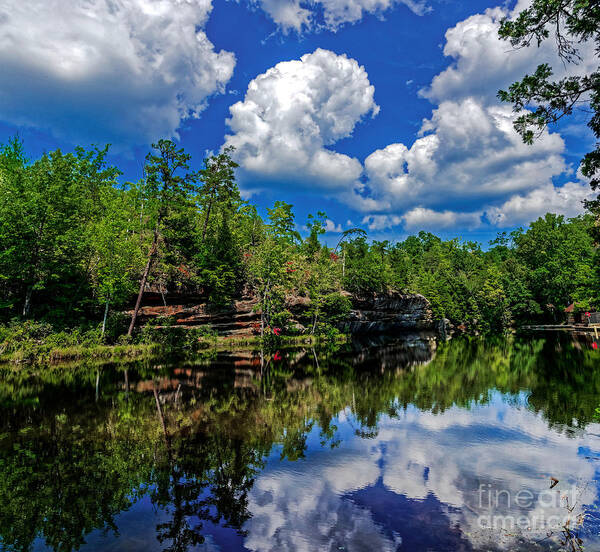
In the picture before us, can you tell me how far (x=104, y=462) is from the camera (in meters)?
8.79

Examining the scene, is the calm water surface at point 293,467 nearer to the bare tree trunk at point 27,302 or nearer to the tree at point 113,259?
the bare tree trunk at point 27,302

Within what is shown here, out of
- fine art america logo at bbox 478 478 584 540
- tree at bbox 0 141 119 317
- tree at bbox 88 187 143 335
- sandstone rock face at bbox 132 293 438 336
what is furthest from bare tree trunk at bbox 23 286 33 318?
fine art america logo at bbox 478 478 584 540

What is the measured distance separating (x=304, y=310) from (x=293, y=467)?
38204 millimetres

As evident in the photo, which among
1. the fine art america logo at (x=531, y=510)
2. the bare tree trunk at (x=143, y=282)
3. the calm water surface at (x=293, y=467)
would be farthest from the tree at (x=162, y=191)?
the fine art america logo at (x=531, y=510)

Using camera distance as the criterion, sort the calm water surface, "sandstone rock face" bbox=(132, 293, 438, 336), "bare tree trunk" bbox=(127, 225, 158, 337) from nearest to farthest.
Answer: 1. the calm water surface
2. "bare tree trunk" bbox=(127, 225, 158, 337)
3. "sandstone rock face" bbox=(132, 293, 438, 336)

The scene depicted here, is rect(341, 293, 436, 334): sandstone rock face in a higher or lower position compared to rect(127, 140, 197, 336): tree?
lower

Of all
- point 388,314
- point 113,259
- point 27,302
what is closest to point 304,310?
point 388,314

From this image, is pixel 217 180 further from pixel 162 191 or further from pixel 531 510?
pixel 531 510

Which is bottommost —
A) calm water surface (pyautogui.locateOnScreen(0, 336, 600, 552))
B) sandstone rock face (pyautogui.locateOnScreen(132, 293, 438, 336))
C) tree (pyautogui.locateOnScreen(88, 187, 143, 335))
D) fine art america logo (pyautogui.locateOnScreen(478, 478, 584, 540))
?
calm water surface (pyautogui.locateOnScreen(0, 336, 600, 552))

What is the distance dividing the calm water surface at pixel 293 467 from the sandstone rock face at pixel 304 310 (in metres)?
18.3

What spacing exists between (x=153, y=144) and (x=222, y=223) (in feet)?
39.0

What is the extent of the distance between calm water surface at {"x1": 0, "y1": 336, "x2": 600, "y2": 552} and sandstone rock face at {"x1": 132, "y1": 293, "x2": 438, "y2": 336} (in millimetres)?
18282

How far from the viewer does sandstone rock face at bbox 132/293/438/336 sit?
36594 millimetres

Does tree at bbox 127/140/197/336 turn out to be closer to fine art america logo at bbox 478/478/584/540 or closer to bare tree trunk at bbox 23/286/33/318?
bare tree trunk at bbox 23/286/33/318
